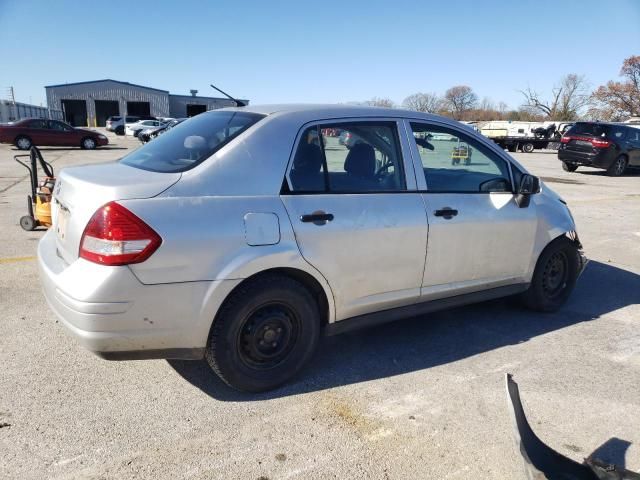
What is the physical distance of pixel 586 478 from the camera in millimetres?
2281

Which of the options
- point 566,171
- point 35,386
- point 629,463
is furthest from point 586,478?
point 566,171

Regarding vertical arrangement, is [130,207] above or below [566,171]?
above

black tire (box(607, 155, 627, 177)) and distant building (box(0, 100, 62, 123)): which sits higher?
black tire (box(607, 155, 627, 177))

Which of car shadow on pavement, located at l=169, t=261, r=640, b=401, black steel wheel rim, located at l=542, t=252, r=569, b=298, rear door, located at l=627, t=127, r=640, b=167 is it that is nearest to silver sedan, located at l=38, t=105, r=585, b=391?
car shadow on pavement, located at l=169, t=261, r=640, b=401

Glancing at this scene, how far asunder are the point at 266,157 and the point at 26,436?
6.23 ft

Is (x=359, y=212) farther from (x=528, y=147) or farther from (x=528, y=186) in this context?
(x=528, y=147)

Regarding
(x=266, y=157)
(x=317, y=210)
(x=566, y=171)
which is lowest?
(x=566, y=171)

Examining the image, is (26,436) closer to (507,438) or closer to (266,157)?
(266,157)

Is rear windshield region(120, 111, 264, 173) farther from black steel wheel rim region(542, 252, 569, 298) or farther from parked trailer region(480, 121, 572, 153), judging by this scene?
parked trailer region(480, 121, 572, 153)

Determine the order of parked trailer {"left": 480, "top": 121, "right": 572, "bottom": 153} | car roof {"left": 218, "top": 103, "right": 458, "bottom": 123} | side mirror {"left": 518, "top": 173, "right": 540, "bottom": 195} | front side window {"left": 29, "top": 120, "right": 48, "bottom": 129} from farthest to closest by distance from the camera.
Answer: parked trailer {"left": 480, "top": 121, "right": 572, "bottom": 153} < front side window {"left": 29, "top": 120, "right": 48, "bottom": 129} < side mirror {"left": 518, "top": 173, "right": 540, "bottom": 195} < car roof {"left": 218, "top": 103, "right": 458, "bottom": 123}

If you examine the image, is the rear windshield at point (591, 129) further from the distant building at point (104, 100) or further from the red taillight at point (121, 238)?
the distant building at point (104, 100)

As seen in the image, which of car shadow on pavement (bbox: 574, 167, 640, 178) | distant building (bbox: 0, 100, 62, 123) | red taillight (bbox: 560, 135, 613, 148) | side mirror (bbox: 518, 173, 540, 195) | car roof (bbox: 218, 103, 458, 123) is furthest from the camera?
distant building (bbox: 0, 100, 62, 123)

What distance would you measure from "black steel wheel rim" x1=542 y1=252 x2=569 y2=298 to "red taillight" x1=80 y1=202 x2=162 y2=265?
11.0 feet

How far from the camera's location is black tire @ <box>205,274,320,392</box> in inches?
111
